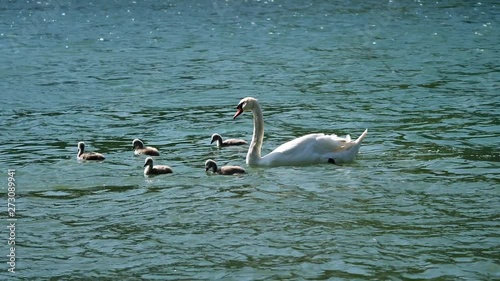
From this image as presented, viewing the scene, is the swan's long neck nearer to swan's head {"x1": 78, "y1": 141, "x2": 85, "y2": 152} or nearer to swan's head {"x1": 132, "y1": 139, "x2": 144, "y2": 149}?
swan's head {"x1": 132, "y1": 139, "x2": 144, "y2": 149}

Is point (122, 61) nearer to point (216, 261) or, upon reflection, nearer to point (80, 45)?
point (80, 45)

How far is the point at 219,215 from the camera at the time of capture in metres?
13.5

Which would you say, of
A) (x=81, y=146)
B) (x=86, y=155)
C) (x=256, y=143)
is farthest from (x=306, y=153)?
(x=81, y=146)

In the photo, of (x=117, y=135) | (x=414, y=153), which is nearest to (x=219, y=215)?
(x=414, y=153)

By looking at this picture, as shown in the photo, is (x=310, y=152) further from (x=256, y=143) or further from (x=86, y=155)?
(x=86, y=155)

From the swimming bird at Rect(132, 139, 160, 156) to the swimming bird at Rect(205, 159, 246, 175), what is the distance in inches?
55.8

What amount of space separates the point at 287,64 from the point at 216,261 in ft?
52.9

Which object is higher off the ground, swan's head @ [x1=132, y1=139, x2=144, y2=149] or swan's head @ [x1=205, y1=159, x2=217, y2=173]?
swan's head @ [x1=132, y1=139, x2=144, y2=149]

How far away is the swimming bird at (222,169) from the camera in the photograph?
15.6m

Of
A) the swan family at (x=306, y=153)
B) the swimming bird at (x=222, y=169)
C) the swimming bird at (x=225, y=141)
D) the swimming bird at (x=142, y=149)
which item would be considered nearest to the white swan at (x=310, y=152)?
the swan family at (x=306, y=153)

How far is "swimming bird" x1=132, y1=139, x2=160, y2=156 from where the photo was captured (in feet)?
55.2

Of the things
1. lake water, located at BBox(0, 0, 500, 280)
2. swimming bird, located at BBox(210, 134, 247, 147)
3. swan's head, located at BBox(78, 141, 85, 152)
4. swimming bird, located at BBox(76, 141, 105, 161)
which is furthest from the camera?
swimming bird, located at BBox(210, 134, 247, 147)

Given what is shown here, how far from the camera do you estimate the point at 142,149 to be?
16.9 m

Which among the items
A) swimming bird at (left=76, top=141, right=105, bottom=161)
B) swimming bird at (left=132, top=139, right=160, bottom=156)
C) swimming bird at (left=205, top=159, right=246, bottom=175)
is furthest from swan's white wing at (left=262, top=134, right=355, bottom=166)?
swimming bird at (left=76, top=141, right=105, bottom=161)
